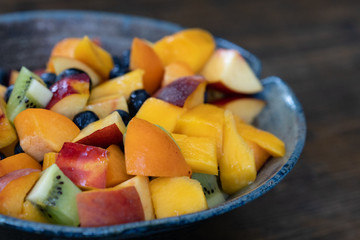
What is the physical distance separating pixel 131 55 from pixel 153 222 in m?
0.54

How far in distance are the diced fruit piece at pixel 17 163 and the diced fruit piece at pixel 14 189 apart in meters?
0.03

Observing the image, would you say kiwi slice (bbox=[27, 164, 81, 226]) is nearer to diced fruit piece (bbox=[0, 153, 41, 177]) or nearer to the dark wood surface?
diced fruit piece (bbox=[0, 153, 41, 177])

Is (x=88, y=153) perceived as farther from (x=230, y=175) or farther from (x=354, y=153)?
(x=354, y=153)

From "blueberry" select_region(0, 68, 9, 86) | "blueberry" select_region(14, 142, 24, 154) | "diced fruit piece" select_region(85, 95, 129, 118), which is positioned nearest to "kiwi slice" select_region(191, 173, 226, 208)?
"diced fruit piece" select_region(85, 95, 129, 118)

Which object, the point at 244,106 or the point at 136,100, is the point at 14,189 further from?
the point at 244,106

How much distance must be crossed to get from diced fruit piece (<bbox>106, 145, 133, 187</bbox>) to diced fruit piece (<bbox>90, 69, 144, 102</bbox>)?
0.74 ft

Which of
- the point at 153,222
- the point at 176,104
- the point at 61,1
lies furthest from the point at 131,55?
the point at 61,1

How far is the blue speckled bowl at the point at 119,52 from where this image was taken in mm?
614

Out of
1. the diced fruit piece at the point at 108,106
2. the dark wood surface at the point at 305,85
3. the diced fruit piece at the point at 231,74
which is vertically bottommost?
the dark wood surface at the point at 305,85

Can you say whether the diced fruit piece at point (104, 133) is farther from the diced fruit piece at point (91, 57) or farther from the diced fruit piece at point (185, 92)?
the diced fruit piece at point (91, 57)

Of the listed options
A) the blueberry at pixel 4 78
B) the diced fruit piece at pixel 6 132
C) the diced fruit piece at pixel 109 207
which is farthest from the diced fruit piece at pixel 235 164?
the blueberry at pixel 4 78

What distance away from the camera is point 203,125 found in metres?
0.82

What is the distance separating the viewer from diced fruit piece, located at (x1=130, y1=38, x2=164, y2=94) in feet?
3.28

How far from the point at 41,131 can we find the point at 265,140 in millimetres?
460
